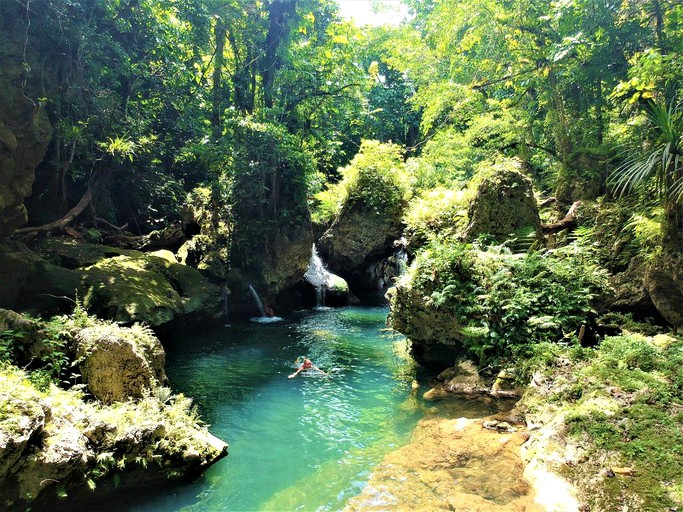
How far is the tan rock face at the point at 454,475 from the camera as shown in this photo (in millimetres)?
5047

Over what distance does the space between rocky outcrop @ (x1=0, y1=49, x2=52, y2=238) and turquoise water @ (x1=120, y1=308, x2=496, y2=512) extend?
5260 millimetres

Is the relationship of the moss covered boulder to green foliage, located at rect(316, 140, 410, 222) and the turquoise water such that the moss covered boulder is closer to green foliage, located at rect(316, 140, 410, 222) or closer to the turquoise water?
the turquoise water

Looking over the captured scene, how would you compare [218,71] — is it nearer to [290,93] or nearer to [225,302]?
[290,93]

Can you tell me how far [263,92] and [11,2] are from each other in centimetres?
984

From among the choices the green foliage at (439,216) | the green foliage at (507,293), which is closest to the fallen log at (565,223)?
the green foliage at (507,293)

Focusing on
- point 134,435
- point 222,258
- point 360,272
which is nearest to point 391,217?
point 360,272

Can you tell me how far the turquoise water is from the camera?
219 inches

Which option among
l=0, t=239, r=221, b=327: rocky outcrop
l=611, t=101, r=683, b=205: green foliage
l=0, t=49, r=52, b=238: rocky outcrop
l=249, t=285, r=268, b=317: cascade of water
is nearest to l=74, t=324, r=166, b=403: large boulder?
l=0, t=239, r=221, b=327: rocky outcrop

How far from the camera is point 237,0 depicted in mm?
16406

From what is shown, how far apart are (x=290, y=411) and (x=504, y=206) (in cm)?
748

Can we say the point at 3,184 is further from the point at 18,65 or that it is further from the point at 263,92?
the point at 263,92

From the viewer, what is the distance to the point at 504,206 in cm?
1129

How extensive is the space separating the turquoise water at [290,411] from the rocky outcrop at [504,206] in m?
4.28

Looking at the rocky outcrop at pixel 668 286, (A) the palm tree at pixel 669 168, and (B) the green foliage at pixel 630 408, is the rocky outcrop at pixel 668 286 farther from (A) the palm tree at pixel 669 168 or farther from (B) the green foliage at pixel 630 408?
(B) the green foliage at pixel 630 408
